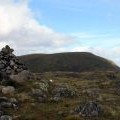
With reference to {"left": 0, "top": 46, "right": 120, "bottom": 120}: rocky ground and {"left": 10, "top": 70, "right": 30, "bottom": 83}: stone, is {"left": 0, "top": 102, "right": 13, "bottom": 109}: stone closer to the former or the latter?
{"left": 0, "top": 46, "right": 120, "bottom": 120}: rocky ground

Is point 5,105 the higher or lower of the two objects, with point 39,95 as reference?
lower

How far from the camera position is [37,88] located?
48844mm

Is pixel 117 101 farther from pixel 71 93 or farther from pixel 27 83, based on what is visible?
pixel 27 83

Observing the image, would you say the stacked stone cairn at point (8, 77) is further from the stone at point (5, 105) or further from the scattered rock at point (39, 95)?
the scattered rock at point (39, 95)

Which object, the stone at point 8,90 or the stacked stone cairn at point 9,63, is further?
the stacked stone cairn at point 9,63

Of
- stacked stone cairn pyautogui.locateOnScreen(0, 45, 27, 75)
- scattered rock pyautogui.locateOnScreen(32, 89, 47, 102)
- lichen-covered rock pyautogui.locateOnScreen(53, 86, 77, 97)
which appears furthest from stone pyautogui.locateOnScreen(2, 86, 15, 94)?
stacked stone cairn pyautogui.locateOnScreen(0, 45, 27, 75)

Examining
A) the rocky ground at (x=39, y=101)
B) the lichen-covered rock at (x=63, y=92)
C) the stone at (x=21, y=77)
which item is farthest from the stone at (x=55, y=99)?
the stone at (x=21, y=77)

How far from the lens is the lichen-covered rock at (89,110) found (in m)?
37.3

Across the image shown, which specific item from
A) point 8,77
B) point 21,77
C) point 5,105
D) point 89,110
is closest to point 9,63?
point 8,77

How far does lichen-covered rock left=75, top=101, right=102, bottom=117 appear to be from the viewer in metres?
37.3

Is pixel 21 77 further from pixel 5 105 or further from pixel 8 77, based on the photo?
pixel 5 105

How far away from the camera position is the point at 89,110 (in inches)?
1489

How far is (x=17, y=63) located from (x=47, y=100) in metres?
15.2

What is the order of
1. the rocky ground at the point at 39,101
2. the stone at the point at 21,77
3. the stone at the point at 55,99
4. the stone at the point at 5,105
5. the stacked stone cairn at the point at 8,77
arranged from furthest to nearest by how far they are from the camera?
the stone at the point at 21,77, the stone at the point at 55,99, the stacked stone cairn at the point at 8,77, the stone at the point at 5,105, the rocky ground at the point at 39,101
